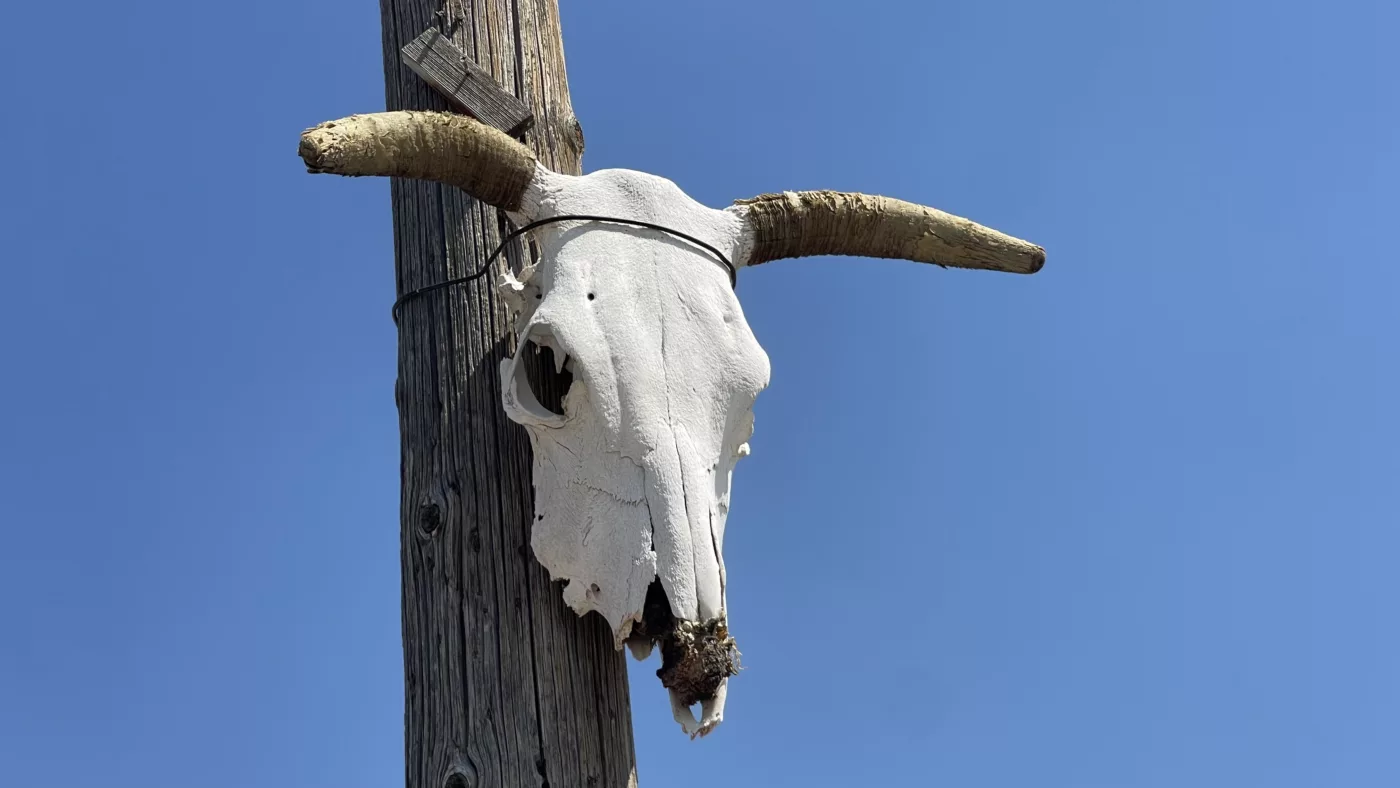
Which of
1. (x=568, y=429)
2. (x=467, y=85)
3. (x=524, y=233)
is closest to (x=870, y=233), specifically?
(x=524, y=233)

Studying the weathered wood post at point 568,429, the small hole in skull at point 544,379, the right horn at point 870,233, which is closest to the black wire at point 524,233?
the weathered wood post at point 568,429

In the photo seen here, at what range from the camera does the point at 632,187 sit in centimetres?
405

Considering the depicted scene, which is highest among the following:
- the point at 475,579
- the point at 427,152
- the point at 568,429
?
the point at 427,152

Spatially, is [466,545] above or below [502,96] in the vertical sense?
below

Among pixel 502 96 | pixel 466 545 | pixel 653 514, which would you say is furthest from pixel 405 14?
pixel 653 514

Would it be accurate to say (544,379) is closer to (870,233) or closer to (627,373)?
(627,373)

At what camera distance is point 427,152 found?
3.70 metres

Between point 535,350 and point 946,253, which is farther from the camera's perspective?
point 946,253

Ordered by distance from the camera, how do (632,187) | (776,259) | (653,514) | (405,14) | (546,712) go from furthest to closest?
(405,14), (776,259), (632,187), (546,712), (653,514)

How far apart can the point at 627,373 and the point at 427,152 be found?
2.52ft

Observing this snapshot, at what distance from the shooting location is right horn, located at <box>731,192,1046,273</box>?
4.29 meters

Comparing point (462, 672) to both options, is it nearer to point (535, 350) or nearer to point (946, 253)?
point (535, 350)

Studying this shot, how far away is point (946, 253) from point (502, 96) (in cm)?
148

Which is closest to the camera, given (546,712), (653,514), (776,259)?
(653,514)
